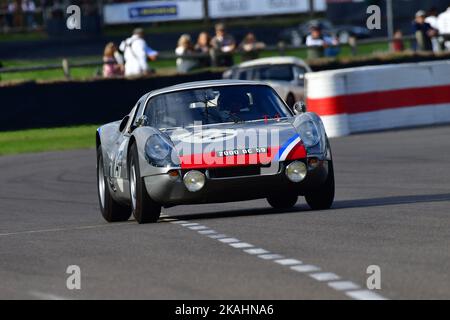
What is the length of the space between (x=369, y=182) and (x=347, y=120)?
9.07 meters

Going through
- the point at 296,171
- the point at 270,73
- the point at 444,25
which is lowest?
the point at 296,171

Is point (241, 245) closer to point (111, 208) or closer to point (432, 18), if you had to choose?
point (111, 208)

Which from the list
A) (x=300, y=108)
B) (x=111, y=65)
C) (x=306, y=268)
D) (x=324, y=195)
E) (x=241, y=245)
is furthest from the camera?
(x=111, y=65)

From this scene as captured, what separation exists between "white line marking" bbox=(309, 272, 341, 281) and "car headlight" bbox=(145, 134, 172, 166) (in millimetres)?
3735

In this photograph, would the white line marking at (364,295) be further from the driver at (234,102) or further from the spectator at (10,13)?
the spectator at (10,13)

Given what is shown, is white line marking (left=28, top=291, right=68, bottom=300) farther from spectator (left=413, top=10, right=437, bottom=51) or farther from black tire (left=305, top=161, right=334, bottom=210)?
spectator (left=413, top=10, right=437, bottom=51)

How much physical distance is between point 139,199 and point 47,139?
1607cm

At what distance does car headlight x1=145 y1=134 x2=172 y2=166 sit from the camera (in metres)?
11.9

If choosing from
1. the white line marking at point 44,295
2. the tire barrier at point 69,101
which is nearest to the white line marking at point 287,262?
the white line marking at point 44,295

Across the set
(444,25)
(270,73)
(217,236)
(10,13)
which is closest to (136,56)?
(270,73)

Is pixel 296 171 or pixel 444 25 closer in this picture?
pixel 296 171

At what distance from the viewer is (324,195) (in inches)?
486

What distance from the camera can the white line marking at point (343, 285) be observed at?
7723 millimetres

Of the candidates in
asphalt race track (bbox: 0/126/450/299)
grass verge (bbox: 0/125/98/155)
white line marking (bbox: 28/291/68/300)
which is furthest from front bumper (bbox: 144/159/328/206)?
grass verge (bbox: 0/125/98/155)
